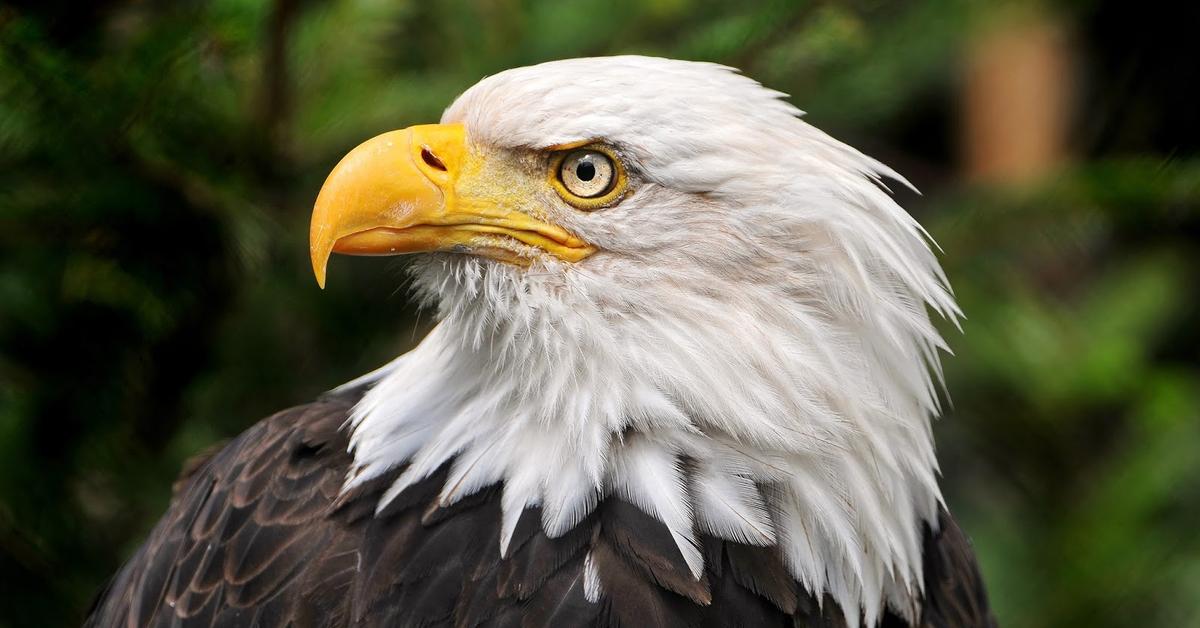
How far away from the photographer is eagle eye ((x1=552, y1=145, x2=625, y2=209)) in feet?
7.14

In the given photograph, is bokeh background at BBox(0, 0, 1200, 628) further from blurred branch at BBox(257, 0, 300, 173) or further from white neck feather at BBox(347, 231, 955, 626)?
white neck feather at BBox(347, 231, 955, 626)

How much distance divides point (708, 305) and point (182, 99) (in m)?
1.27

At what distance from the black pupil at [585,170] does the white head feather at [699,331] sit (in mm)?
64

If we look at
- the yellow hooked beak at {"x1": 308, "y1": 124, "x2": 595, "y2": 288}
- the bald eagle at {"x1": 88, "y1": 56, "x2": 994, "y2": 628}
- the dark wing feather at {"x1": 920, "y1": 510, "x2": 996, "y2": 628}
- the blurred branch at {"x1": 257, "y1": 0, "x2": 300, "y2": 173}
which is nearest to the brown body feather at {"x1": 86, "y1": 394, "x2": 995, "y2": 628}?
the bald eagle at {"x1": 88, "y1": 56, "x2": 994, "y2": 628}

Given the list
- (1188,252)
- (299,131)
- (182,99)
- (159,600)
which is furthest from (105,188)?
(1188,252)

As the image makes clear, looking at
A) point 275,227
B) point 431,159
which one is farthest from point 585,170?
point 275,227

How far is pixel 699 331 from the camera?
84.0 inches

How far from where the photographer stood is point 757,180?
217cm

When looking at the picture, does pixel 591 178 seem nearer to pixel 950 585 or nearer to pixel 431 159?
pixel 431 159

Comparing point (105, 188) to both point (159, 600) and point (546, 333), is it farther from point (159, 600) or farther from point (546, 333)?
point (546, 333)

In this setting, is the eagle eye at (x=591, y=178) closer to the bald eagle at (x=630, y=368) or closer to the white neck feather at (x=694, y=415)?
the bald eagle at (x=630, y=368)

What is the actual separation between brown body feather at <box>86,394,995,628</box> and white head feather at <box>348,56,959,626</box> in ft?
0.12

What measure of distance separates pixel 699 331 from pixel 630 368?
0.13 m

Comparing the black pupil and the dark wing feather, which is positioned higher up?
the black pupil
